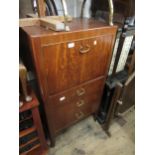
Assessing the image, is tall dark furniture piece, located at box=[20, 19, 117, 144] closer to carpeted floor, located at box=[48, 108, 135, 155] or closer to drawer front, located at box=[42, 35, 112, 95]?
drawer front, located at box=[42, 35, 112, 95]

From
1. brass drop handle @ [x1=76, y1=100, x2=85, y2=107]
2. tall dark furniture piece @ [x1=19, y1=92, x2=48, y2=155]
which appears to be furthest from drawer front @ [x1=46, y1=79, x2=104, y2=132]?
tall dark furniture piece @ [x1=19, y1=92, x2=48, y2=155]

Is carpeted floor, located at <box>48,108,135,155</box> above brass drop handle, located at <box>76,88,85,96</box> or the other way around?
the other way around

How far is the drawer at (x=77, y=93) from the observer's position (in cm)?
104

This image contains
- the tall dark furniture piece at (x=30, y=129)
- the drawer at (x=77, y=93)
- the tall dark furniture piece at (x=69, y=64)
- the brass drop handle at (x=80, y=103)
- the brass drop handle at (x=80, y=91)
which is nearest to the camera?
the tall dark furniture piece at (x=69, y=64)

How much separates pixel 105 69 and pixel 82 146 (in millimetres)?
775

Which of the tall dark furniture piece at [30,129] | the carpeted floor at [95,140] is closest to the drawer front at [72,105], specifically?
the tall dark furniture piece at [30,129]

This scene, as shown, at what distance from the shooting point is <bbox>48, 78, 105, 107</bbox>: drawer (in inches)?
40.8

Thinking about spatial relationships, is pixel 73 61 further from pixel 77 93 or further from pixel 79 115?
pixel 79 115

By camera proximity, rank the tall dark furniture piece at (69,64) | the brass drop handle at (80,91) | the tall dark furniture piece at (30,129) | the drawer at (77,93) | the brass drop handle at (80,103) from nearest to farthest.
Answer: the tall dark furniture piece at (69,64) < the tall dark furniture piece at (30,129) < the drawer at (77,93) < the brass drop handle at (80,91) < the brass drop handle at (80,103)

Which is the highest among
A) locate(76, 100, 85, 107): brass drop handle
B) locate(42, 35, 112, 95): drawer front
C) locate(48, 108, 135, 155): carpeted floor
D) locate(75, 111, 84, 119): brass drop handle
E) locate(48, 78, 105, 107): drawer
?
locate(42, 35, 112, 95): drawer front

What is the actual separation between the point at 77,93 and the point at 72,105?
0.13 meters

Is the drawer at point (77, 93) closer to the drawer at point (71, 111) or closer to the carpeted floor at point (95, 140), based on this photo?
the drawer at point (71, 111)
